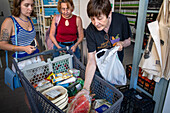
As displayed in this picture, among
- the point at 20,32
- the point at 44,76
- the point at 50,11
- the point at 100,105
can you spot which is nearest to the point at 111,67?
the point at 100,105

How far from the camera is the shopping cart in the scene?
75 centimetres

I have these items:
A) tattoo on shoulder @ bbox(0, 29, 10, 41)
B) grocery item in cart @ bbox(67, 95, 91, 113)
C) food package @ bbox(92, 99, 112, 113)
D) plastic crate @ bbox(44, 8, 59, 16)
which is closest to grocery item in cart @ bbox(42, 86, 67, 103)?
grocery item in cart @ bbox(67, 95, 91, 113)

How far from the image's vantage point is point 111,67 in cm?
122

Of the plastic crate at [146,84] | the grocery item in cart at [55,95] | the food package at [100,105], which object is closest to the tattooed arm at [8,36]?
the grocery item in cart at [55,95]

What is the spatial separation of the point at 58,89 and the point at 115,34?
0.75 metres

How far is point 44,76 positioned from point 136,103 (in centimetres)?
103

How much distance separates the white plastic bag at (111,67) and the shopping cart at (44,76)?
0.18 metres

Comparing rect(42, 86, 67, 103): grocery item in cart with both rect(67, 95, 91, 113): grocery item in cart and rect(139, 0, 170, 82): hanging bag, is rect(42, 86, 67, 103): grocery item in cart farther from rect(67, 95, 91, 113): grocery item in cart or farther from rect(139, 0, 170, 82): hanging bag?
rect(139, 0, 170, 82): hanging bag

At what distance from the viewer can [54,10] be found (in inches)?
185

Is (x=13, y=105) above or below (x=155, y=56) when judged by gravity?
below

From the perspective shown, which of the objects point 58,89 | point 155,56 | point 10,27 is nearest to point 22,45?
point 10,27

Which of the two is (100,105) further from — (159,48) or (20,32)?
(20,32)

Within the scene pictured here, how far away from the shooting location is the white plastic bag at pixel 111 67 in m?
1.20

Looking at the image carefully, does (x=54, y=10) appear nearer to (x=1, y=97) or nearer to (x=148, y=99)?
(x=1, y=97)
